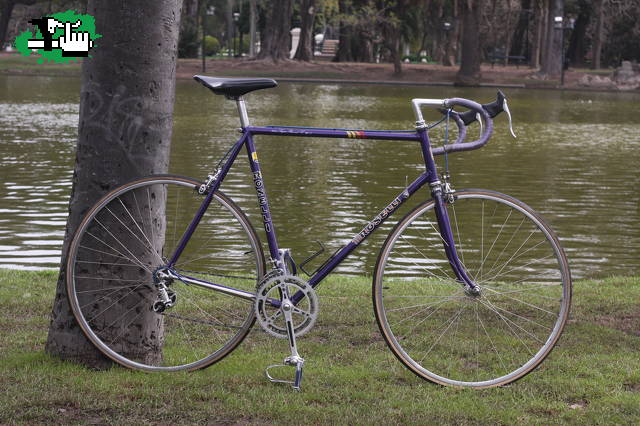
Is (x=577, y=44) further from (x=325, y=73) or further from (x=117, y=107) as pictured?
(x=117, y=107)

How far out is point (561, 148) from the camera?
1941 centimetres

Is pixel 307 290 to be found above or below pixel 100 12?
below

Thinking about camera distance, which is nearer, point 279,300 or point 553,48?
point 279,300

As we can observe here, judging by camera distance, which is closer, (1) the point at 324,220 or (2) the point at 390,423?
(2) the point at 390,423

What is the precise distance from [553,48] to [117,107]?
49.5 m

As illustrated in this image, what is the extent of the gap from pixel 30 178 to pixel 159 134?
9.67 meters

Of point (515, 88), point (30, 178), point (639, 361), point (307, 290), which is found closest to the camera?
point (307, 290)

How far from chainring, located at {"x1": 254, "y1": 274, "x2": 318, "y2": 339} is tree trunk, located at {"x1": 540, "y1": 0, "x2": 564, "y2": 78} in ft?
159

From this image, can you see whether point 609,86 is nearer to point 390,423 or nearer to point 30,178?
point 30,178

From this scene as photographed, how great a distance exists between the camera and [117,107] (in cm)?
446

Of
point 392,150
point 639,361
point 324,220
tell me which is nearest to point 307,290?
point 639,361

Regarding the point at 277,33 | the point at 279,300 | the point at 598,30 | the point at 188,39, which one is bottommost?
the point at 279,300

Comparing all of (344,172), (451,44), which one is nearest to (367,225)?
(344,172)

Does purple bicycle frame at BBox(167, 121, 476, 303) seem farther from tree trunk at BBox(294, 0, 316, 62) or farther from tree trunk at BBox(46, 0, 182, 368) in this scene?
tree trunk at BBox(294, 0, 316, 62)
